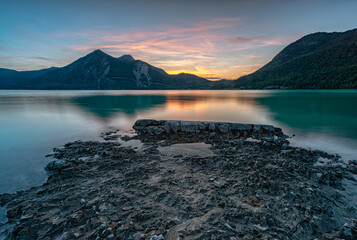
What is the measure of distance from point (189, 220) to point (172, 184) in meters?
1.86

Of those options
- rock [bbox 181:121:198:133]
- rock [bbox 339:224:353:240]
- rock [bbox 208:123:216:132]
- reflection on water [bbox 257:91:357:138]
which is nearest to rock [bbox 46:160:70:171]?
rock [bbox 181:121:198:133]

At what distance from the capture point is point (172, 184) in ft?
20.5

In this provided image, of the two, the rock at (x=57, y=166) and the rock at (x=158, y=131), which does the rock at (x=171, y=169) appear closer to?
the rock at (x=57, y=166)

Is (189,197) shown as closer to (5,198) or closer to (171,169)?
(171,169)

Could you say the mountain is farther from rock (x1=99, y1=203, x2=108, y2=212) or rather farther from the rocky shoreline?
rock (x1=99, y1=203, x2=108, y2=212)

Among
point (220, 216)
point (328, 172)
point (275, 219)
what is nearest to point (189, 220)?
point (220, 216)

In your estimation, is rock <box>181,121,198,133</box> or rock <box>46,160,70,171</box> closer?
rock <box>46,160,70,171</box>

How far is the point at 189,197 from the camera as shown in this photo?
17.9ft

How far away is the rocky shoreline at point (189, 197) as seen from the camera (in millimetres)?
4152

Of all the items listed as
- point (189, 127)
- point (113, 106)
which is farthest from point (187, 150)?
point (113, 106)

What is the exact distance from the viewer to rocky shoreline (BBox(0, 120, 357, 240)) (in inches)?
163

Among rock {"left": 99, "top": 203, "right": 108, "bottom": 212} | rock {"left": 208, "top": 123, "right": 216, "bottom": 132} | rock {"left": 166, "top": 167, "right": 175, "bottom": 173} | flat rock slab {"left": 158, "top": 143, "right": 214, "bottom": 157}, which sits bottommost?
flat rock slab {"left": 158, "top": 143, "right": 214, "bottom": 157}

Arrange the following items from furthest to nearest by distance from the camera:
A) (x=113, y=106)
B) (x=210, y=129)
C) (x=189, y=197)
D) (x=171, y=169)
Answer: (x=113, y=106)
(x=210, y=129)
(x=171, y=169)
(x=189, y=197)

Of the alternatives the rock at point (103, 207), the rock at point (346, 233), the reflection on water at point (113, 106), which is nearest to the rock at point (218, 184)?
the rock at point (346, 233)
